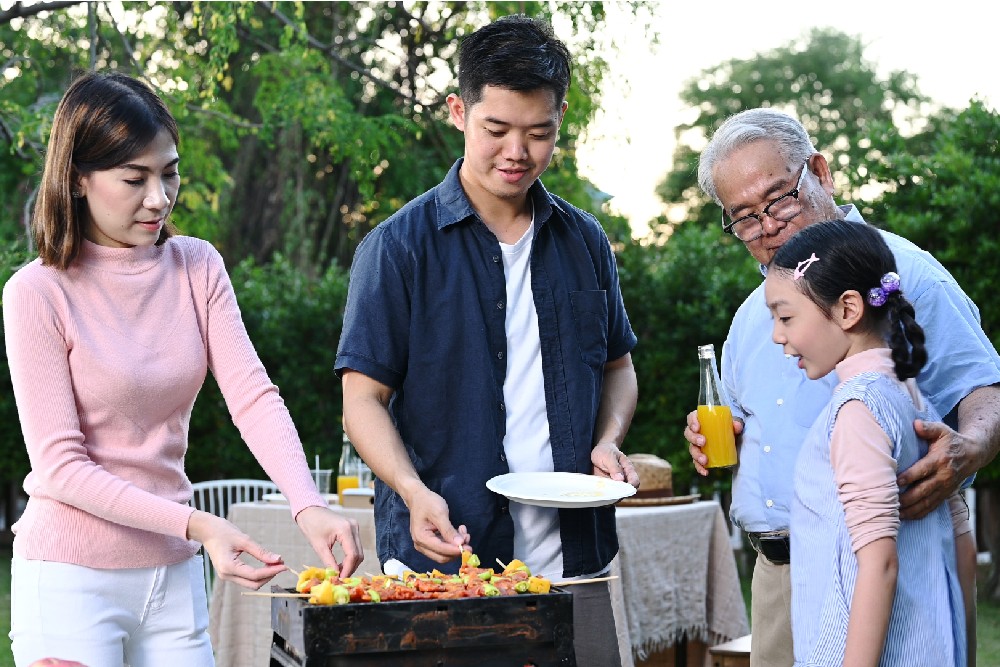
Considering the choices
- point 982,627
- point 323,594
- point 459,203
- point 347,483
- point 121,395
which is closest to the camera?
point 323,594

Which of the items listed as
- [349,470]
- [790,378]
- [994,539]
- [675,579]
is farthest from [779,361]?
[994,539]

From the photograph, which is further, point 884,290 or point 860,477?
point 884,290

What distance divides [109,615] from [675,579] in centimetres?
397

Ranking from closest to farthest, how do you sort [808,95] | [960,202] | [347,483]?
[347,483]
[960,202]
[808,95]

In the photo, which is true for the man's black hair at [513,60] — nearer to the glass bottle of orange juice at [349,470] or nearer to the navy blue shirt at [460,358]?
the navy blue shirt at [460,358]

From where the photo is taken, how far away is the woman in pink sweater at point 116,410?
2131 mm

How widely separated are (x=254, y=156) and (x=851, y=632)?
1478 centimetres

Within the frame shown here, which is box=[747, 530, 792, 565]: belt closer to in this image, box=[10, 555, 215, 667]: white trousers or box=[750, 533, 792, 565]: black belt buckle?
box=[750, 533, 792, 565]: black belt buckle

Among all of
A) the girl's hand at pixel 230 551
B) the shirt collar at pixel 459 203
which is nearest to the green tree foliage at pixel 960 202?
the shirt collar at pixel 459 203

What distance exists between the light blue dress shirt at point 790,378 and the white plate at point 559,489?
0.52 m

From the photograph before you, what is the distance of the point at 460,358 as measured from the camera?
2.68 m

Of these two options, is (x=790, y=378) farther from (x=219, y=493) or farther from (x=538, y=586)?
(x=219, y=493)

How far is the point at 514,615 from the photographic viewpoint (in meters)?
2.01

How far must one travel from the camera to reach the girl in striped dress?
2217 mm
